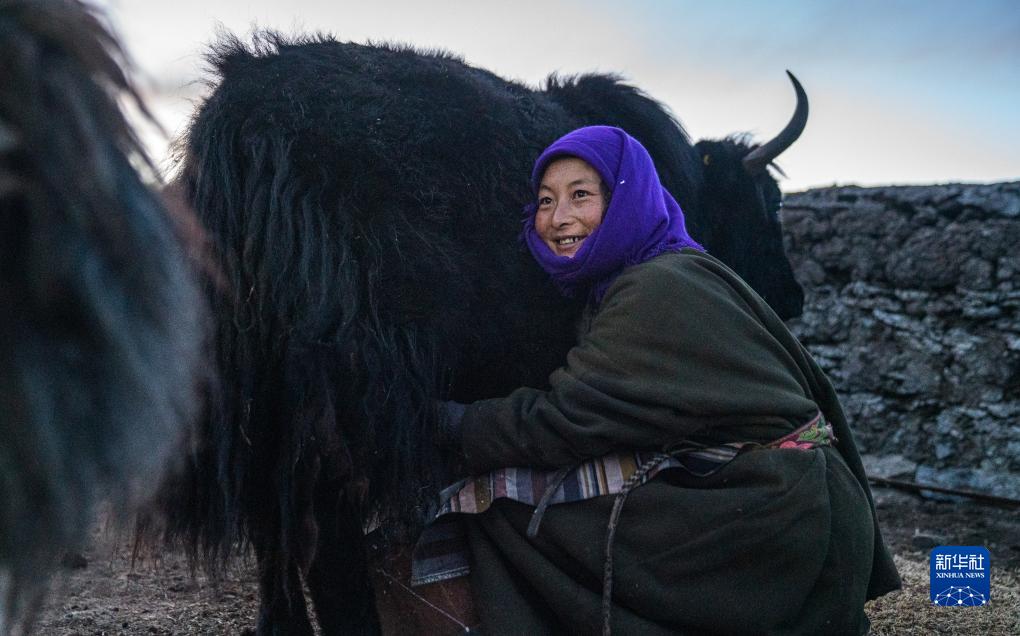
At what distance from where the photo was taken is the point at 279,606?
8.21ft

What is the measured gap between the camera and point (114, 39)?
0.93m

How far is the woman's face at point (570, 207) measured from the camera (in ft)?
7.57

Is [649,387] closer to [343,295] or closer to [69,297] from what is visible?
[343,295]

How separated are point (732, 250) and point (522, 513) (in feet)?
6.57

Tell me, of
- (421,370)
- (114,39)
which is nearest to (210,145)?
(421,370)

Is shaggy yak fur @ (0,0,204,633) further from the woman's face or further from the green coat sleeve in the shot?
the woman's face

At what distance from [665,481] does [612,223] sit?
647 millimetres

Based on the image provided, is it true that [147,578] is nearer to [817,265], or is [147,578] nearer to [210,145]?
[210,145]

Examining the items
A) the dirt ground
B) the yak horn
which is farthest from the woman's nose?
the yak horn

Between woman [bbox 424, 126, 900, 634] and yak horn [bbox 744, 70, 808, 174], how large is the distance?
68.8 inches

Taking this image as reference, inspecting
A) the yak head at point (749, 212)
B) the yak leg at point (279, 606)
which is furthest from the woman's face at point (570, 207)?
the yak head at point (749, 212)

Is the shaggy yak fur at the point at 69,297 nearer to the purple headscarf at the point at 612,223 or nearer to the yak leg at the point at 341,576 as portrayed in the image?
the yak leg at the point at 341,576

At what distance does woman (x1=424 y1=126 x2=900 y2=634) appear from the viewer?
202 centimetres

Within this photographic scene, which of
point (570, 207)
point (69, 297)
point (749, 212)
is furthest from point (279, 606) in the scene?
point (749, 212)
